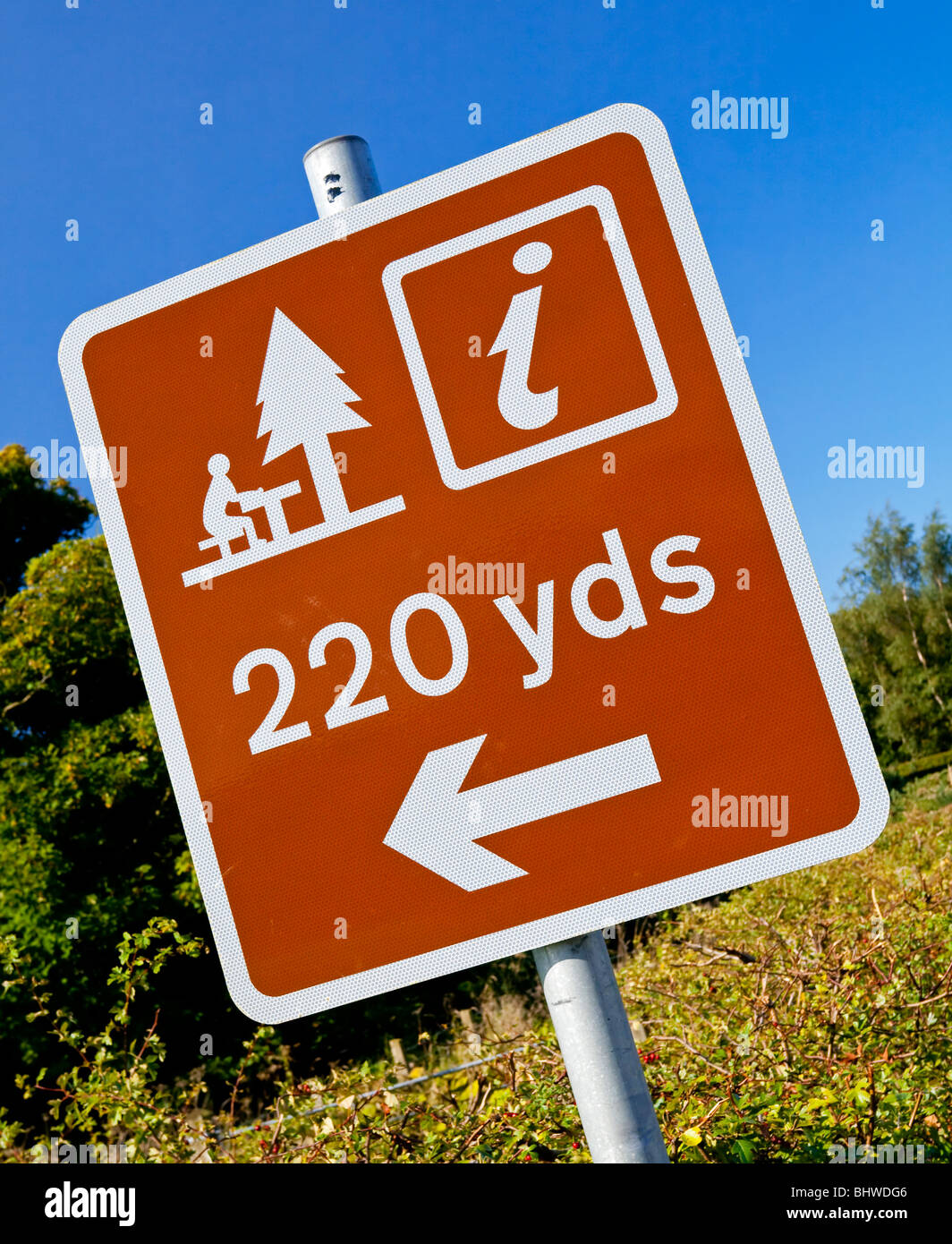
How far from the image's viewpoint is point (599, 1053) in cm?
91

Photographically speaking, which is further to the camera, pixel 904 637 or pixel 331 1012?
pixel 904 637

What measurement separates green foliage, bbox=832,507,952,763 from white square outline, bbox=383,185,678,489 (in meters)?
29.1

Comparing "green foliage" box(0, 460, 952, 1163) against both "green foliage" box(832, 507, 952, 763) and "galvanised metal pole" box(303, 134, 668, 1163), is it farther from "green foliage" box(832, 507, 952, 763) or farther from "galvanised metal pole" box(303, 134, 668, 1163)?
"green foliage" box(832, 507, 952, 763)

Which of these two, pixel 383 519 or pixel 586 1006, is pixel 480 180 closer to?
pixel 383 519

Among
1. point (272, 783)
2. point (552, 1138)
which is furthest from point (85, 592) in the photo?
point (272, 783)

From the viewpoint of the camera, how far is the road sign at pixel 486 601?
0.97 metres

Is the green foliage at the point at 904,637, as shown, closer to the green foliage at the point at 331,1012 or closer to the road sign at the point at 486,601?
the green foliage at the point at 331,1012

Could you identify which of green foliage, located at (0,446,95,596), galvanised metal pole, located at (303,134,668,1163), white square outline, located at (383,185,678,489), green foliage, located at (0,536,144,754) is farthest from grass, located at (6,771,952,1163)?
green foliage, located at (0,446,95,596)

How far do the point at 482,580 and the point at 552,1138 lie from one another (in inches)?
67.4

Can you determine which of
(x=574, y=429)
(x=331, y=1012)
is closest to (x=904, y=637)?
(x=331, y=1012)

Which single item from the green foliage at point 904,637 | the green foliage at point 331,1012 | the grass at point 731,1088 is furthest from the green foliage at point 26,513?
the green foliage at point 904,637

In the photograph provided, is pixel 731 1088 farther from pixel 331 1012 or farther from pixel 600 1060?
pixel 331 1012

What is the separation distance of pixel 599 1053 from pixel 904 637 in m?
32.2

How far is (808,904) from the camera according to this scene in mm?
6039
